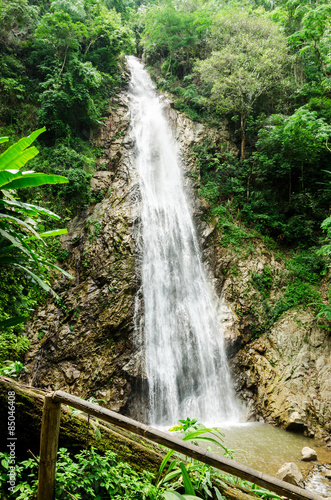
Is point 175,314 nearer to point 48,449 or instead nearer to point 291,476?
point 291,476

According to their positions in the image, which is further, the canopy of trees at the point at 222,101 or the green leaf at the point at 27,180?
the canopy of trees at the point at 222,101

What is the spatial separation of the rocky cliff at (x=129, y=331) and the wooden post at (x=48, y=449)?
5.24 meters

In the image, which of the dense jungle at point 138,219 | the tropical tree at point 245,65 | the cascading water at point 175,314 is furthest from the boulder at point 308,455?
the tropical tree at point 245,65

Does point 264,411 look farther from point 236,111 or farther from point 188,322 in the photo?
point 236,111

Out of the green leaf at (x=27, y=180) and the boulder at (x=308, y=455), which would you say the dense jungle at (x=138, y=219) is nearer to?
the green leaf at (x=27, y=180)

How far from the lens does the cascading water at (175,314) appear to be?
7.62 meters

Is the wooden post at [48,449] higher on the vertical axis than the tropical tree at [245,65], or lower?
lower

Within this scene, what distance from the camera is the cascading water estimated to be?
25.0 feet

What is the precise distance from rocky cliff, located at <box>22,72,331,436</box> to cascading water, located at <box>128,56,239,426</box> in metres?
0.46

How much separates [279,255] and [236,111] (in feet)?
26.7

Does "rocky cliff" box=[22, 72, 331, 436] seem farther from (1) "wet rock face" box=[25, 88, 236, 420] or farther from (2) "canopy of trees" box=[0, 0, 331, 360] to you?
(2) "canopy of trees" box=[0, 0, 331, 360]

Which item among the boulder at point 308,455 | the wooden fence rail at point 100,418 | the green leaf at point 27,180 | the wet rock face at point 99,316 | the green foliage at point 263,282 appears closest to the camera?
the wooden fence rail at point 100,418

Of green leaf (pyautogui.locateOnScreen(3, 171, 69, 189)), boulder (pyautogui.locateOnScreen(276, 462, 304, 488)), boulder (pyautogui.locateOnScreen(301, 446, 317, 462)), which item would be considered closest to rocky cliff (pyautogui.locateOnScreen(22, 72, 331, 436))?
boulder (pyautogui.locateOnScreen(301, 446, 317, 462))

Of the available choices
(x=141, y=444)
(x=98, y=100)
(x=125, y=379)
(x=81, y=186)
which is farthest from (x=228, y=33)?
(x=141, y=444)
